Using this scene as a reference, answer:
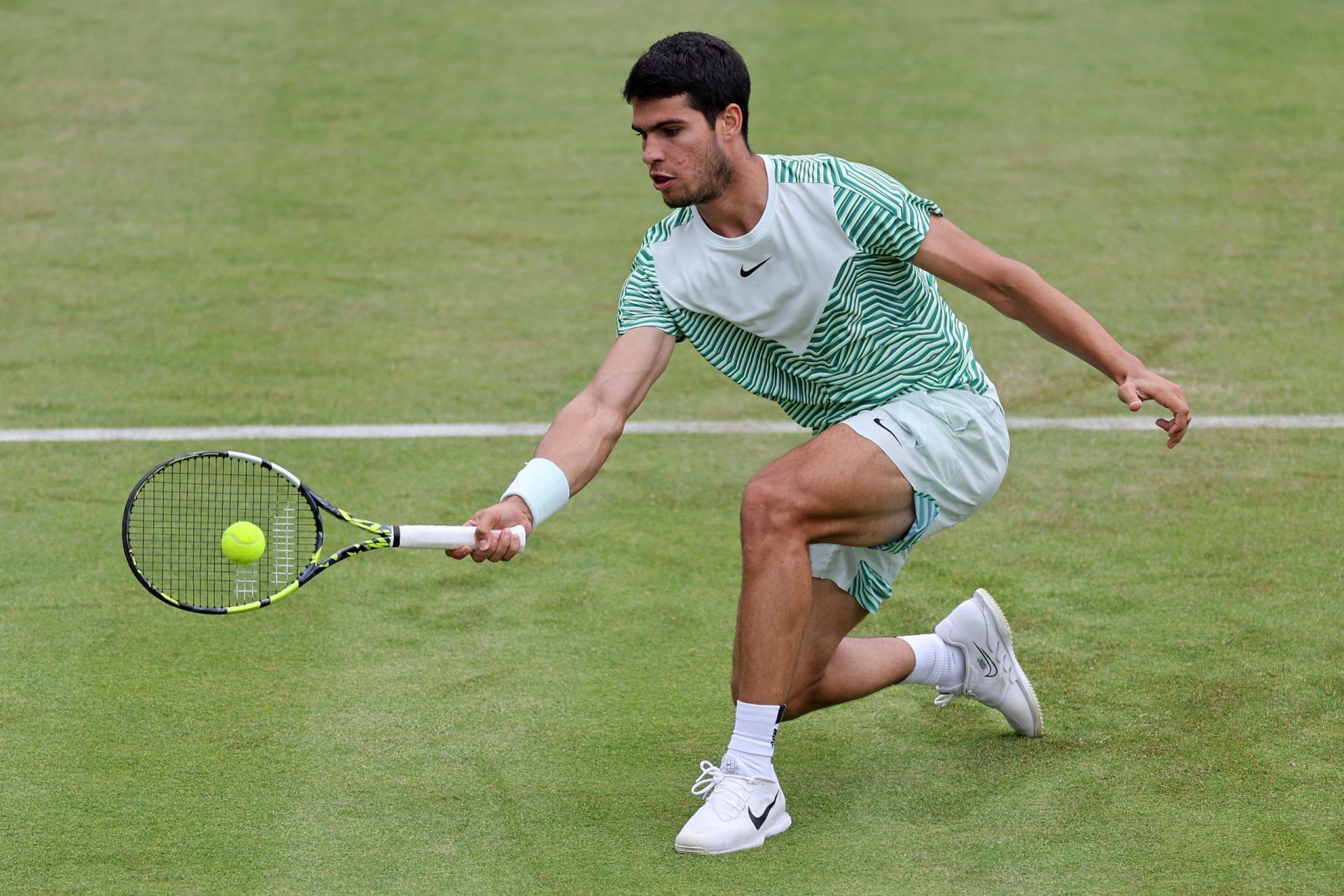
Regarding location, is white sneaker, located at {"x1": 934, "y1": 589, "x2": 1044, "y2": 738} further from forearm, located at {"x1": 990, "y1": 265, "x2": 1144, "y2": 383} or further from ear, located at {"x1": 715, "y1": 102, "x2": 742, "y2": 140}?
ear, located at {"x1": 715, "y1": 102, "x2": 742, "y2": 140}

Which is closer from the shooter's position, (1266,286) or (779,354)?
(779,354)

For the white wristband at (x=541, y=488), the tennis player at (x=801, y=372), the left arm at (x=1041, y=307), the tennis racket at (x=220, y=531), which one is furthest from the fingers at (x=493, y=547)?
the left arm at (x=1041, y=307)

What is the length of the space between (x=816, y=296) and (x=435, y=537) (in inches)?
44.0

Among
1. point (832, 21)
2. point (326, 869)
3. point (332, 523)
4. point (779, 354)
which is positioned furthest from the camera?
point (832, 21)

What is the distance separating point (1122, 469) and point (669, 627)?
2.26 metres

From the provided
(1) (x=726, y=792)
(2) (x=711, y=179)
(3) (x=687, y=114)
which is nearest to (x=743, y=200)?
(2) (x=711, y=179)

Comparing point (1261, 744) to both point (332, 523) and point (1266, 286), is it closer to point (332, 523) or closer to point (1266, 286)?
point (332, 523)

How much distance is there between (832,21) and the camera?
12.3m

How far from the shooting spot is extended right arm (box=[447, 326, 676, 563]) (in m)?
4.30

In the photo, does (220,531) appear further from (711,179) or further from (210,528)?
(711,179)

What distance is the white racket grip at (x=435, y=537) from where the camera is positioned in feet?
13.1

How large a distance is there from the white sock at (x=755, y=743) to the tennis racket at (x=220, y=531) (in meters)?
0.96

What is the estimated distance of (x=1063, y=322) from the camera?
4215 millimetres

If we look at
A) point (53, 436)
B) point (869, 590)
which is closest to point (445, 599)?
point (869, 590)
